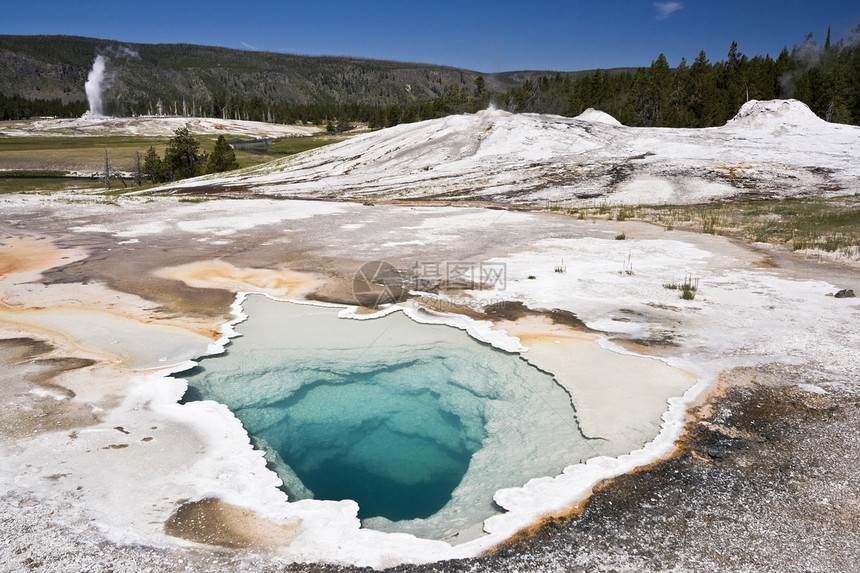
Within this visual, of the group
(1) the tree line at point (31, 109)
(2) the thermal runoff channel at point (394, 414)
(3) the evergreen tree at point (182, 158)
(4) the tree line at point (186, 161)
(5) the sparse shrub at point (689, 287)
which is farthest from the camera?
(1) the tree line at point (31, 109)

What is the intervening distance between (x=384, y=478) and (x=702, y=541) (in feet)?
10.3

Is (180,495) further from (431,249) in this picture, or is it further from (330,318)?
(431,249)

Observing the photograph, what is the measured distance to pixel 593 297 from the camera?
1061 centimetres

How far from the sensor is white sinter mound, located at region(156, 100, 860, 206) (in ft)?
90.0

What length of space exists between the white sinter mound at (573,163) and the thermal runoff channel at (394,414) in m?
19.4

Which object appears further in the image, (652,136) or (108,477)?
(652,136)

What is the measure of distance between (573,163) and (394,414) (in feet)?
92.9

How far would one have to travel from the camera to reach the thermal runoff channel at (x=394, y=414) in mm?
5469

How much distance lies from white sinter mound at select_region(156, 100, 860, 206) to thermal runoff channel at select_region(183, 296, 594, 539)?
19.4 m

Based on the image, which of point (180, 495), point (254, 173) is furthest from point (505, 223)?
point (254, 173)

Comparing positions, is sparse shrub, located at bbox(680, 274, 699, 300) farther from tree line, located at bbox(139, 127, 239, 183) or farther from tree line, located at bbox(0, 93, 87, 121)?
tree line, located at bbox(0, 93, 87, 121)

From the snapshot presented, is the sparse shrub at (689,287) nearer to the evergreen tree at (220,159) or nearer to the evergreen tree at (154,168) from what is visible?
the evergreen tree at (220,159)

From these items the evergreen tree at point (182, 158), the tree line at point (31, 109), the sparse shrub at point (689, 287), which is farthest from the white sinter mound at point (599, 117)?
the tree line at point (31, 109)

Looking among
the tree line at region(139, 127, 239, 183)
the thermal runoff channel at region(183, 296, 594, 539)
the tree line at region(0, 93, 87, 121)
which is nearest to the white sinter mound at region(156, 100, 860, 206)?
the tree line at region(139, 127, 239, 183)
